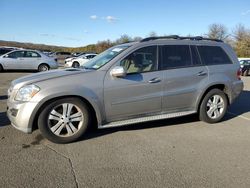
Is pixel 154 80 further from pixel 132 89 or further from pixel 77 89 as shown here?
pixel 77 89

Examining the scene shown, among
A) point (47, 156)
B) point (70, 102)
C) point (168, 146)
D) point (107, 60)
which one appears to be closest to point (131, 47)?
point (107, 60)

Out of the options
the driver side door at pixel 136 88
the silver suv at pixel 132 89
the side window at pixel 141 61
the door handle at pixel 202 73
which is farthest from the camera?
the door handle at pixel 202 73

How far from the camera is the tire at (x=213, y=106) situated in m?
5.96

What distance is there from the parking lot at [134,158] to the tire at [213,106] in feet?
1.02

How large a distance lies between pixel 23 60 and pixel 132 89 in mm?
14973

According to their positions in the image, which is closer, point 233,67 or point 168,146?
point 168,146

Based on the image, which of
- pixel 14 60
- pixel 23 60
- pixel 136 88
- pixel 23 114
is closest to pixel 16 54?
pixel 14 60

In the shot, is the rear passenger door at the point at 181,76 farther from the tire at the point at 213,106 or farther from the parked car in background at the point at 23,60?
the parked car in background at the point at 23,60

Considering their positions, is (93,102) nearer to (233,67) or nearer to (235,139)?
(235,139)

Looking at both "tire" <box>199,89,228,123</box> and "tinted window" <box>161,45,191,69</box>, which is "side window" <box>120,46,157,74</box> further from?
"tire" <box>199,89,228,123</box>

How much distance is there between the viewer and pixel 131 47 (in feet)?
17.3

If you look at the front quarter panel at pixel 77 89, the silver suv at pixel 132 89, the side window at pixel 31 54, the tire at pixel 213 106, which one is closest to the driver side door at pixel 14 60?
the side window at pixel 31 54

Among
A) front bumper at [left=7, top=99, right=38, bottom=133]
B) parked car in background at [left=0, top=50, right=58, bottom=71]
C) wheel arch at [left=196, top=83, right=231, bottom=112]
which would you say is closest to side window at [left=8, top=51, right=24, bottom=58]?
parked car in background at [left=0, top=50, right=58, bottom=71]

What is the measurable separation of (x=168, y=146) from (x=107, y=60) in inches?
72.8
